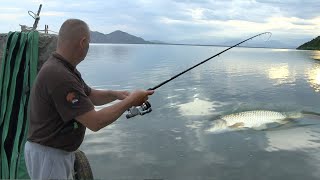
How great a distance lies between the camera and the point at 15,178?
5.45 m

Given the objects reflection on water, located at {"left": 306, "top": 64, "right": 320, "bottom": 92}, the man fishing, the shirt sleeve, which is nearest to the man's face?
the man fishing

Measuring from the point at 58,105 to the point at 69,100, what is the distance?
0.43 ft

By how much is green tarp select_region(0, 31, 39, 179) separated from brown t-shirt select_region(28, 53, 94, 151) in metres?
1.31

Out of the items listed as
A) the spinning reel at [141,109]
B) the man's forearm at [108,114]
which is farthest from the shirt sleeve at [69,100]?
the spinning reel at [141,109]

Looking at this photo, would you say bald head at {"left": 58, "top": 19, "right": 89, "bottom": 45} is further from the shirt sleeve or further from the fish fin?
the fish fin

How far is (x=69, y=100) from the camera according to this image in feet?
12.8

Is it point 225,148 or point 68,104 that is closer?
point 68,104

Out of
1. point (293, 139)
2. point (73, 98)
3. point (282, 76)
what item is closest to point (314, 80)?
point (282, 76)

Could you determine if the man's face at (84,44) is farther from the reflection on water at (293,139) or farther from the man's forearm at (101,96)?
A: the reflection on water at (293,139)

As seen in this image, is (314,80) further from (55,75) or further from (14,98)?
(55,75)

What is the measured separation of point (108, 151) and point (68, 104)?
10550 mm

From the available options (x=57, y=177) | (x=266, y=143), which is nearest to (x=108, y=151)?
(x=266, y=143)

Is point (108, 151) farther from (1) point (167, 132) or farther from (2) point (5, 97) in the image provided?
(2) point (5, 97)

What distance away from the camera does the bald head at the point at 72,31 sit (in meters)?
4.08
